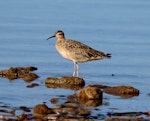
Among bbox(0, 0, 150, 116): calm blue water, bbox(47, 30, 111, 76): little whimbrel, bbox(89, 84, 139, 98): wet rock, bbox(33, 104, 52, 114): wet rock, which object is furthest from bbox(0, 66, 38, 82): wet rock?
bbox(33, 104, 52, 114): wet rock

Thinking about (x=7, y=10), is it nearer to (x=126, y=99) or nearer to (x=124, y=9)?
(x=124, y=9)

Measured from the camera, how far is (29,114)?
1214 cm

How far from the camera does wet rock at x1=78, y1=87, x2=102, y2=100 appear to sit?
13801 mm

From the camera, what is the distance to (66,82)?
15562mm

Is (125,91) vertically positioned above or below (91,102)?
above

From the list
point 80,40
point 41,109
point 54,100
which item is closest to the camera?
point 41,109

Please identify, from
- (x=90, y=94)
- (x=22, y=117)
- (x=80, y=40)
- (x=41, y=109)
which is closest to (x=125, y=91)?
(x=90, y=94)

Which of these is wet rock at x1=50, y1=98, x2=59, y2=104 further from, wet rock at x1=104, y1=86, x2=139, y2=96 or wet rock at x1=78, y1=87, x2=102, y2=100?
wet rock at x1=104, y1=86, x2=139, y2=96

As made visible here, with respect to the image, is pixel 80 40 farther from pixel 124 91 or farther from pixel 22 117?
pixel 22 117

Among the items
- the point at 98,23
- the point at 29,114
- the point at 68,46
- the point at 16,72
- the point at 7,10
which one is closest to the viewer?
the point at 29,114

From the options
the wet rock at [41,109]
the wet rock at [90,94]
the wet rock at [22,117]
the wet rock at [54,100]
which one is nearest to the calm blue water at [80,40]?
the wet rock at [54,100]

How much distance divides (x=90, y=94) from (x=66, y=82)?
185cm

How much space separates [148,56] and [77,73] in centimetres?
280

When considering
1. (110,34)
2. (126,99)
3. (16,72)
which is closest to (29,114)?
(126,99)
